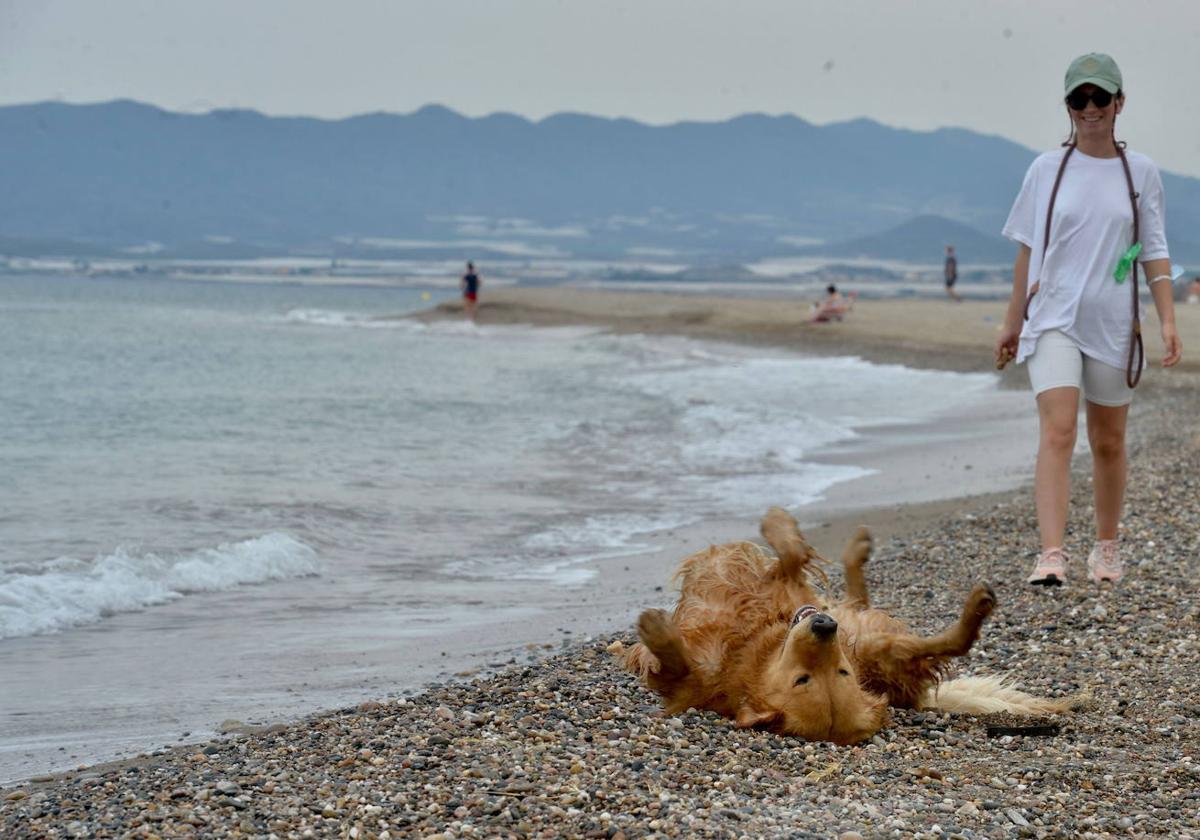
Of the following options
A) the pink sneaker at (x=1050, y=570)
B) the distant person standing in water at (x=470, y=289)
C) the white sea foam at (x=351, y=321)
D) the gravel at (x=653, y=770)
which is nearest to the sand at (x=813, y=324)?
the distant person standing in water at (x=470, y=289)

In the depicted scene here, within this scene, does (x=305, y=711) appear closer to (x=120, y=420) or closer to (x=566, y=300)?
(x=120, y=420)

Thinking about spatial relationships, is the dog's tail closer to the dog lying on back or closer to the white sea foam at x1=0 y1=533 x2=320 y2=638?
the dog lying on back

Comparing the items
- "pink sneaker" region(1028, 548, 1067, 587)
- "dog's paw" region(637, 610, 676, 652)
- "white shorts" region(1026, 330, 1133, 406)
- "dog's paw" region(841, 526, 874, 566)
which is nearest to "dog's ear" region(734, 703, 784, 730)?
"dog's paw" region(637, 610, 676, 652)

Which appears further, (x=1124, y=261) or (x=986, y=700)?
(x=1124, y=261)

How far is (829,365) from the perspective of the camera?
24906 millimetres

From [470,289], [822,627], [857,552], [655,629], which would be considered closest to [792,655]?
[822,627]

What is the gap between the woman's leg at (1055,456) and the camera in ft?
19.6

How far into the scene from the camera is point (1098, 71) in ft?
18.9

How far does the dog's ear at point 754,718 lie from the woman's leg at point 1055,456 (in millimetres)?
2388

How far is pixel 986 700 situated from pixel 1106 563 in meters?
1.99

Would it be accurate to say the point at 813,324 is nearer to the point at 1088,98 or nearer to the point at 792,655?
the point at 1088,98

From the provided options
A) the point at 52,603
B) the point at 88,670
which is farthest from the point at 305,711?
the point at 52,603

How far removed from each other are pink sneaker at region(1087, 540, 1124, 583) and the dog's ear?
260 cm

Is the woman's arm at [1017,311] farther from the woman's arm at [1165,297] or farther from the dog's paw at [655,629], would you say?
the dog's paw at [655,629]
